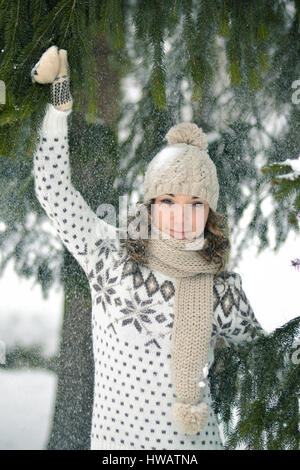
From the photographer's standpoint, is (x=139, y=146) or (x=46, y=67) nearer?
(x=46, y=67)

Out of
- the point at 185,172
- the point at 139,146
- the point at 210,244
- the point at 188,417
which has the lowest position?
the point at 188,417

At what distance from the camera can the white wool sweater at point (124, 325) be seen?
1.64 meters

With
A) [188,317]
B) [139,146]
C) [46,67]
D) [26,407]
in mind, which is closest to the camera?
[46,67]

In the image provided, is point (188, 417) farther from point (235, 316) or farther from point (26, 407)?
point (26, 407)

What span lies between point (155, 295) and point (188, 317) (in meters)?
0.10

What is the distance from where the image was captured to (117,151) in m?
2.17

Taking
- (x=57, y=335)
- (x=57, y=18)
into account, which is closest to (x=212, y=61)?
(x=57, y=18)

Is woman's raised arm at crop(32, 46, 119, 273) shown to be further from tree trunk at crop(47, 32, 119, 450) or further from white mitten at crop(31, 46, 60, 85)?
tree trunk at crop(47, 32, 119, 450)

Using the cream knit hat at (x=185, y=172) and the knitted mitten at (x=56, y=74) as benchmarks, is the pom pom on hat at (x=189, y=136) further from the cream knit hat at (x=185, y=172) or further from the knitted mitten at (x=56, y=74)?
the knitted mitten at (x=56, y=74)

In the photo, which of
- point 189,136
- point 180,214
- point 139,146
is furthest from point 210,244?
point 139,146

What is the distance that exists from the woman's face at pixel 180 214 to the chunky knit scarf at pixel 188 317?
0.07 ft

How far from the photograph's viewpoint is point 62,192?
167cm

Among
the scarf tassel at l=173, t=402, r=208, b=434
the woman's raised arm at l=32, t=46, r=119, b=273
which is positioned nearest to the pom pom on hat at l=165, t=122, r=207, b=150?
the woman's raised arm at l=32, t=46, r=119, b=273
